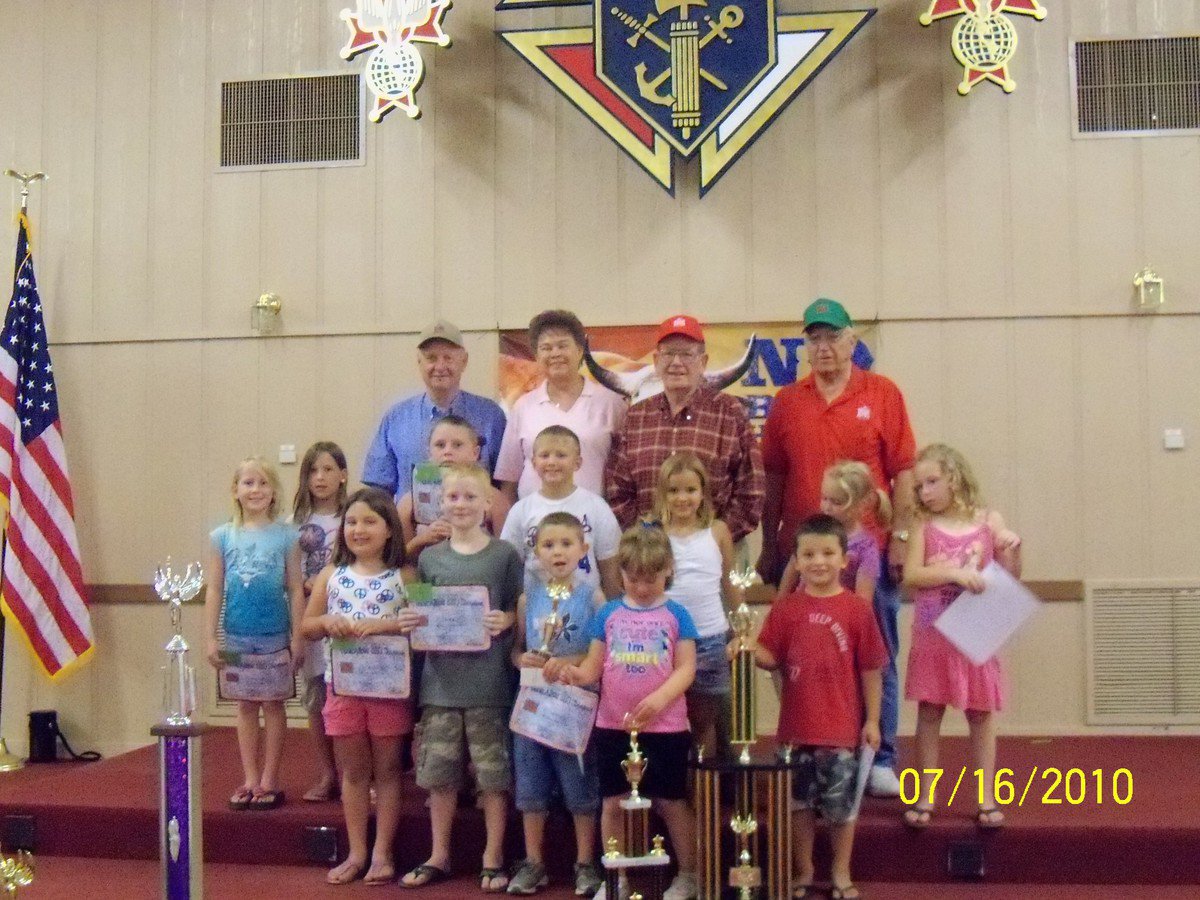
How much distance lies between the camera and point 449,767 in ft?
12.6

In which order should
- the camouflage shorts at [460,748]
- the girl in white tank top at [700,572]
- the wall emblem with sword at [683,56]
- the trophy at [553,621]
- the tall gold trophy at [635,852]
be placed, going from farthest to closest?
the wall emblem with sword at [683,56] < the camouflage shorts at [460,748] < the girl in white tank top at [700,572] < the trophy at [553,621] < the tall gold trophy at [635,852]

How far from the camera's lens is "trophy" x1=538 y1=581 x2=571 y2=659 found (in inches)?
143

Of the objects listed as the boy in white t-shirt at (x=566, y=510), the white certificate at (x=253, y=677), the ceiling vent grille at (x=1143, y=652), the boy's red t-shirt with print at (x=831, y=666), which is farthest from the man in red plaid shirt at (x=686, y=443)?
the ceiling vent grille at (x=1143, y=652)

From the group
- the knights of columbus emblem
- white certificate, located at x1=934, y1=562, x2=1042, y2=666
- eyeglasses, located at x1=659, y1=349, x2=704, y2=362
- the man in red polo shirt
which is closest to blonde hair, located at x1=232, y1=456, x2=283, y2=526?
eyeglasses, located at x1=659, y1=349, x2=704, y2=362

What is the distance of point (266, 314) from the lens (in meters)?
6.34

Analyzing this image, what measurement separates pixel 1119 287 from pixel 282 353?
4.18 metres

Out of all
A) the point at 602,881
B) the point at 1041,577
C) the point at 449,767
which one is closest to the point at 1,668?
the point at 449,767

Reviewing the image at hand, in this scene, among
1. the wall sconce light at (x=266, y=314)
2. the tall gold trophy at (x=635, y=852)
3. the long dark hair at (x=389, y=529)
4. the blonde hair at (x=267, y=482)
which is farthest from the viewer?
the wall sconce light at (x=266, y=314)

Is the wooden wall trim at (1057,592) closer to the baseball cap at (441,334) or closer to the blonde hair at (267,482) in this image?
the baseball cap at (441,334)

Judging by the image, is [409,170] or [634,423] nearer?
[634,423]

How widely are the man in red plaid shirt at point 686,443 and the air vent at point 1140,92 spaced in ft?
9.92

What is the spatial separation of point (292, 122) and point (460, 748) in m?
3.86

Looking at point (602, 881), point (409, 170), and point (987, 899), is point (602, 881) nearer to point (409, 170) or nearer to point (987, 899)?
point (987, 899)

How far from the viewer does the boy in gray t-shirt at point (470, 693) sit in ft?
12.6
